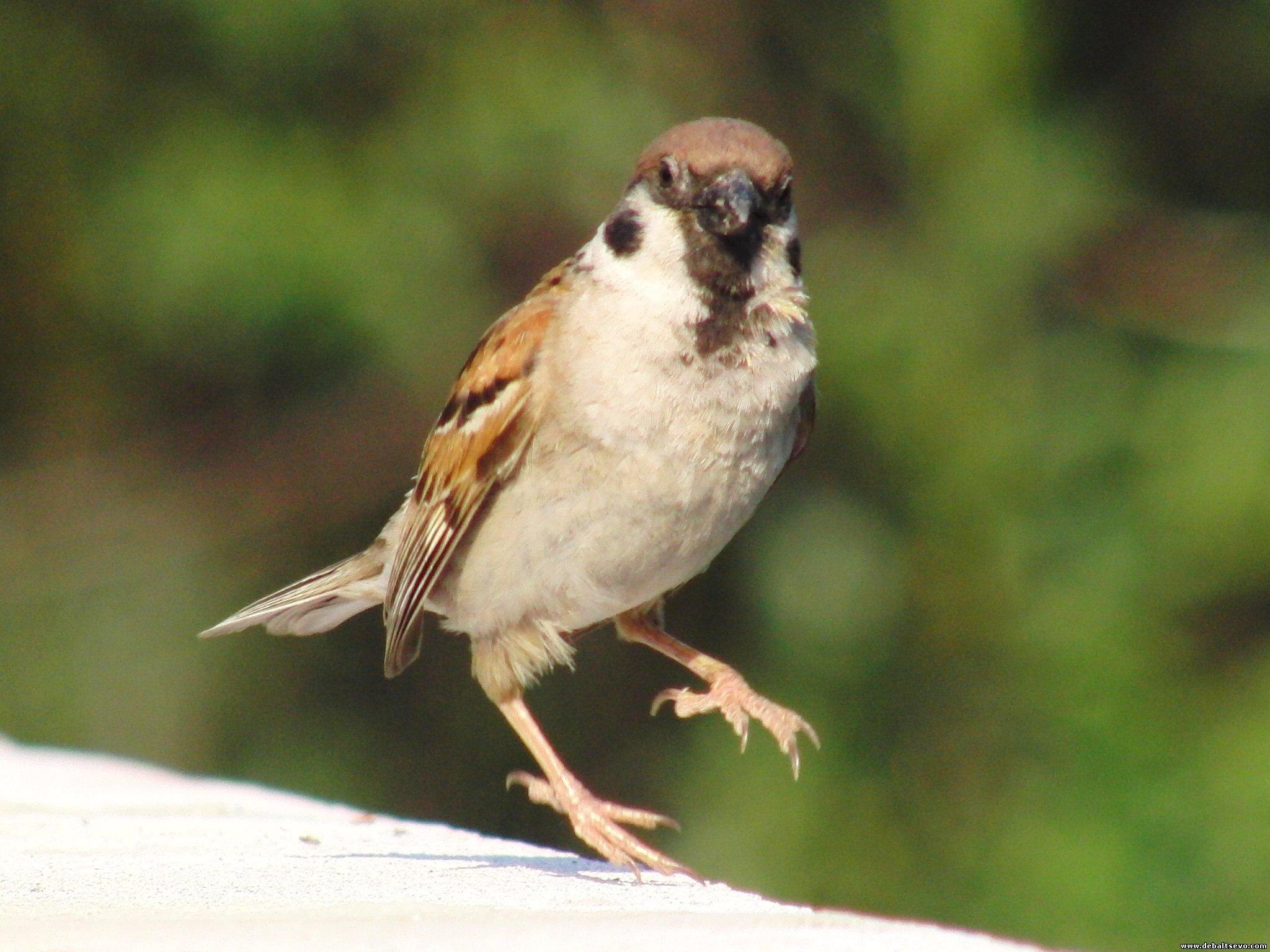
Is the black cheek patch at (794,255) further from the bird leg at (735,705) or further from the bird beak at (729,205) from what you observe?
the bird leg at (735,705)

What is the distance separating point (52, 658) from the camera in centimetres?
436

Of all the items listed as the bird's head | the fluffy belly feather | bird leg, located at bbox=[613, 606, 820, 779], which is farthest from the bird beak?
bird leg, located at bbox=[613, 606, 820, 779]

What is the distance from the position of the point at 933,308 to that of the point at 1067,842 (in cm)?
117

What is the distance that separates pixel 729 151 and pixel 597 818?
2.78ft

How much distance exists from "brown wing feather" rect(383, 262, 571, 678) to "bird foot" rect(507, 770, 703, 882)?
0.37 metres

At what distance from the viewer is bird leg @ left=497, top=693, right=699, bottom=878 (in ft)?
6.97

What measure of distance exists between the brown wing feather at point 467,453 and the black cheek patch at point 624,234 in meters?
0.14

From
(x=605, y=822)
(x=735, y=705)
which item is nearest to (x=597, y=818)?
(x=605, y=822)

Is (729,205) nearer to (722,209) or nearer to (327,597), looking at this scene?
(722,209)

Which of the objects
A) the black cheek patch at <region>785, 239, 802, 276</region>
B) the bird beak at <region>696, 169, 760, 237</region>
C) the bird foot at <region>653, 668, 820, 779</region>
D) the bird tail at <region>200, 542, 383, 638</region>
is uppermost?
the black cheek patch at <region>785, 239, 802, 276</region>

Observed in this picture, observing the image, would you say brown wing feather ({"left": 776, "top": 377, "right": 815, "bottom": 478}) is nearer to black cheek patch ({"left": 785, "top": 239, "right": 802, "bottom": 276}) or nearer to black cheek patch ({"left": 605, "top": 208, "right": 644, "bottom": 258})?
black cheek patch ({"left": 785, "top": 239, "right": 802, "bottom": 276})

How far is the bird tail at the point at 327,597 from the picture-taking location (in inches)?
108

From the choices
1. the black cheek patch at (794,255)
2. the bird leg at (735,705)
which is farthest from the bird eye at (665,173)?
the bird leg at (735,705)

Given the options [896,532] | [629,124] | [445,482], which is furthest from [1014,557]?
[445,482]
